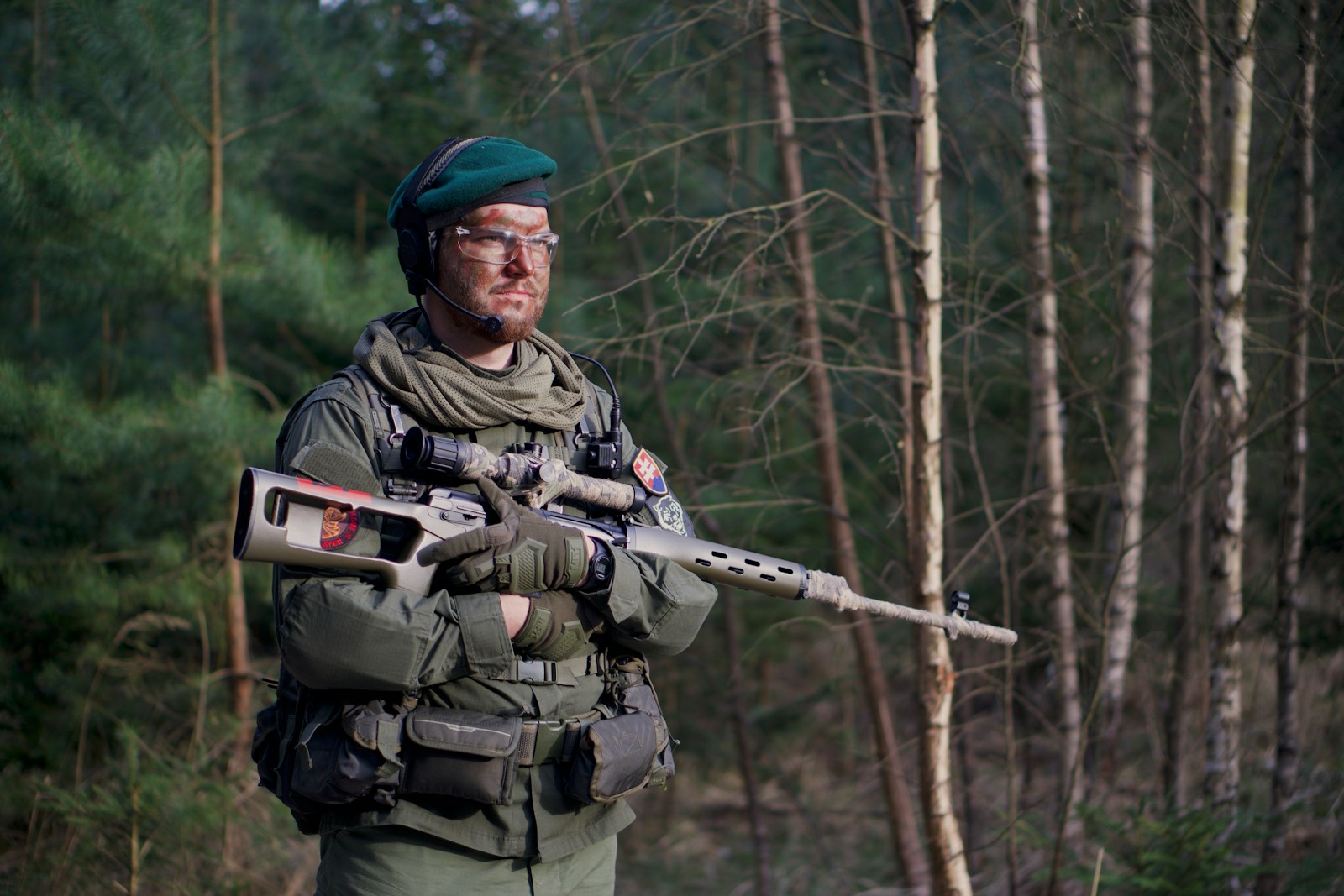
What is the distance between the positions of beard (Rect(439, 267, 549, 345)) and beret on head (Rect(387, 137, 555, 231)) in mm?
137

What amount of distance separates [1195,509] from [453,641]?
5191 millimetres

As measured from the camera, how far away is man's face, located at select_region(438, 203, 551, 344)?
8.42ft

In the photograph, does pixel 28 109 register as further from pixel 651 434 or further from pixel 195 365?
pixel 651 434

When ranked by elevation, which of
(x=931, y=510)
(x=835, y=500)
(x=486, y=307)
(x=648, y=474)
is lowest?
(x=835, y=500)

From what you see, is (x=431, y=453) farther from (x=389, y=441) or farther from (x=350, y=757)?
(x=350, y=757)

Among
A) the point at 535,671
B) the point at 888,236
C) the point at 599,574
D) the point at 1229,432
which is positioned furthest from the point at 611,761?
the point at 1229,432

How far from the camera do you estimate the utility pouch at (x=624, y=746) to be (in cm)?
238

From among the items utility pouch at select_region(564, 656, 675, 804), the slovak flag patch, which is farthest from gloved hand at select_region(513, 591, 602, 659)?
the slovak flag patch

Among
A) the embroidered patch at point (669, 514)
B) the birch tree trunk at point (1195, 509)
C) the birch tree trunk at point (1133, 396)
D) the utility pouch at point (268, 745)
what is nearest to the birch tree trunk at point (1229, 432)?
the birch tree trunk at point (1195, 509)

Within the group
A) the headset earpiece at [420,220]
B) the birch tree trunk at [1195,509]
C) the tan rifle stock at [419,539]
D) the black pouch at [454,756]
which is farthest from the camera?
the birch tree trunk at [1195,509]

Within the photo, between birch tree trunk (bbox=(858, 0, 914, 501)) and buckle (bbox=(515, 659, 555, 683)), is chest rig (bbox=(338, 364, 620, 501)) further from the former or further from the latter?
birch tree trunk (bbox=(858, 0, 914, 501))

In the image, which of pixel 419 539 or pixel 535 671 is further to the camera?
pixel 535 671

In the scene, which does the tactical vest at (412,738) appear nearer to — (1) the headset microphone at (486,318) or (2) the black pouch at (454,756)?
(2) the black pouch at (454,756)

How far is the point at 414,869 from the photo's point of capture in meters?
2.31
